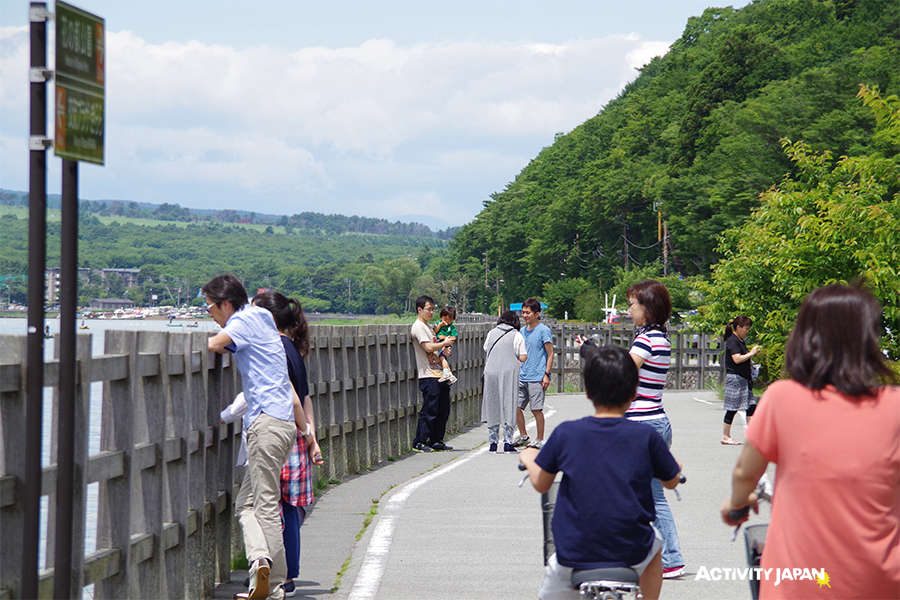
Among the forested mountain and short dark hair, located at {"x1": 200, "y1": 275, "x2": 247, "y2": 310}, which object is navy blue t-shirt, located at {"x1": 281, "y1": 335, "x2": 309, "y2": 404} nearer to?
short dark hair, located at {"x1": 200, "y1": 275, "x2": 247, "y2": 310}

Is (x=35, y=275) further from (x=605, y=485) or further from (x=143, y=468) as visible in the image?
(x=605, y=485)

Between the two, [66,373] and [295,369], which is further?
[295,369]

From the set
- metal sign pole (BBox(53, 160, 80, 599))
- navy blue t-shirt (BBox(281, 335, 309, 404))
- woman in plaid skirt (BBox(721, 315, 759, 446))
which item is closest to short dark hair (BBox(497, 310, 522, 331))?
woman in plaid skirt (BBox(721, 315, 759, 446))

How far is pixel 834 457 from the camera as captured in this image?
3215 mm

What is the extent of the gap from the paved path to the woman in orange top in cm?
322

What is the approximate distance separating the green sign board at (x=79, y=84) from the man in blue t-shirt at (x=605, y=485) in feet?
6.53

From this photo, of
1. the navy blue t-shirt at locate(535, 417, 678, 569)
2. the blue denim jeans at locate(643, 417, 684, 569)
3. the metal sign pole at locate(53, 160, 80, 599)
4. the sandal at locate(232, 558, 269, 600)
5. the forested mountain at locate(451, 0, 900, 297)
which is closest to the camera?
the metal sign pole at locate(53, 160, 80, 599)

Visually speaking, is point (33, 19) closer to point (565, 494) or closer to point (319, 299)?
point (565, 494)

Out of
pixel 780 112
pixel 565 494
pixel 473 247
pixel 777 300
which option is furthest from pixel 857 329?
pixel 473 247

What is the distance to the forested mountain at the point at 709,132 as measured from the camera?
46.5 metres

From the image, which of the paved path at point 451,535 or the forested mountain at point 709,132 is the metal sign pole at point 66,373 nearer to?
the paved path at point 451,535

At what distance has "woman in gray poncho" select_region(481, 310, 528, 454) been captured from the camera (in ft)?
45.8

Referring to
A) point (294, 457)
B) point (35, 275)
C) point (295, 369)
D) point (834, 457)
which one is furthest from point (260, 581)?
point (834, 457)

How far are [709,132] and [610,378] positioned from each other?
5758cm
